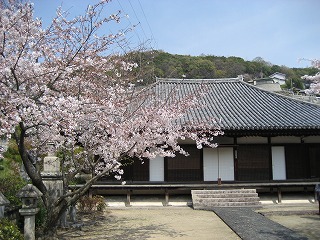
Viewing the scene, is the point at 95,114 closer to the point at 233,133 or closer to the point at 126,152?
the point at 126,152

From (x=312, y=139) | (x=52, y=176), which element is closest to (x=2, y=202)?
(x=52, y=176)

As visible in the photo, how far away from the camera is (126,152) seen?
9.63 meters

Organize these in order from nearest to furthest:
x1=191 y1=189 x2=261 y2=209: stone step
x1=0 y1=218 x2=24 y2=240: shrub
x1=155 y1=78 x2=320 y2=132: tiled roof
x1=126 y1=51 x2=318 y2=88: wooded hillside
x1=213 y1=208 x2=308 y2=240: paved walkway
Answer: x1=0 y1=218 x2=24 y2=240: shrub, x1=213 y1=208 x2=308 y2=240: paved walkway, x1=126 y1=51 x2=318 y2=88: wooded hillside, x1=191 y1=189 x2=261 y2=209: stone step, x1=155 y1=78 x2=320 y2=132: tiled roof

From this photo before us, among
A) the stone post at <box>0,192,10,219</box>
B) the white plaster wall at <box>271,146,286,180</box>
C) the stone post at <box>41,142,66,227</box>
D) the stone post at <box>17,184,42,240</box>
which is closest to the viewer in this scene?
the stone post at <box>0,192,10,219</box>

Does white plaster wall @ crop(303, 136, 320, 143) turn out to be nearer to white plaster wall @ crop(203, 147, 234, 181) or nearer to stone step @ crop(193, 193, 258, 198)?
white plaster wall @ crop(203, 147, 234, 181)

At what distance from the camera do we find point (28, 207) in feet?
28.3

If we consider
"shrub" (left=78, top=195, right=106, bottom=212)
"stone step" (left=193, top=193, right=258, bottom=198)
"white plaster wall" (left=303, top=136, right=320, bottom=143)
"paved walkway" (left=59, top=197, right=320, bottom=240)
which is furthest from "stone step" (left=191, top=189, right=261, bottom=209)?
"white plaster wall" (left=303, top=136, right=320, bottom=143)

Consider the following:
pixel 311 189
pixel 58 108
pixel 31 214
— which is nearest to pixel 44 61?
pixel 58 108

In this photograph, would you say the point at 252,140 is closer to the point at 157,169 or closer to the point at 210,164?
the point at 210,164

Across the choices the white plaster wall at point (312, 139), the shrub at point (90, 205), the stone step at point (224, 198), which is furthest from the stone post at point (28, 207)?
the white plaster wall at point (312, 139)

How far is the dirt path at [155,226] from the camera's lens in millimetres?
9992

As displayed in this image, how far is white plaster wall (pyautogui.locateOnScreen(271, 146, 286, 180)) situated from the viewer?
18.6m

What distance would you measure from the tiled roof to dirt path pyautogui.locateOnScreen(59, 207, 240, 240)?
18.2 ft

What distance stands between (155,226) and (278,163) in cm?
980
